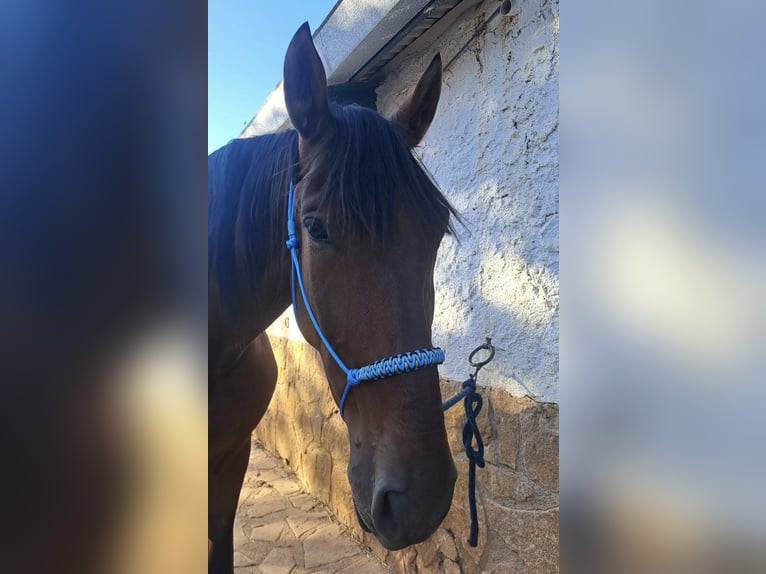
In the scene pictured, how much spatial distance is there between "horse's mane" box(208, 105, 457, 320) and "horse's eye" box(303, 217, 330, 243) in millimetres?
30

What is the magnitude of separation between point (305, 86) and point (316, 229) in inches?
10.5

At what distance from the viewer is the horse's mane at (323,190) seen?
0.68 m

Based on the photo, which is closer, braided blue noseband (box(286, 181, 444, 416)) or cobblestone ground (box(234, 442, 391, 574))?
braided blue noseband (box(286, 181, 444, 416))

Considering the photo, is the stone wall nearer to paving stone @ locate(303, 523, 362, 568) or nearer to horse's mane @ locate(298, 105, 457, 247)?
paving stone @ locate(303, 523, 362, 568)

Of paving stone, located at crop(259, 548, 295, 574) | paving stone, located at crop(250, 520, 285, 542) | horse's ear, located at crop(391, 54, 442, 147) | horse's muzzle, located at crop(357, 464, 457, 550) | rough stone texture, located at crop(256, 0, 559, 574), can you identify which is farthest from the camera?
paving stone, located at crop(250, 520, 285, 542)

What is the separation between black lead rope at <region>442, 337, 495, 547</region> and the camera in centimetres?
94

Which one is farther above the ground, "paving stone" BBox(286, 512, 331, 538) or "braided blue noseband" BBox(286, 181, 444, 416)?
"braided blue noseband" BBox(286, 181, 444, 416)

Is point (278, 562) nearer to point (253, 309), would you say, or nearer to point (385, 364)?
point (253, 309)

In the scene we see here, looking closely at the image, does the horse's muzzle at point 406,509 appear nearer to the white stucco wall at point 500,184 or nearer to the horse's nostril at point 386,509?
the horse's nostril at point 386,509

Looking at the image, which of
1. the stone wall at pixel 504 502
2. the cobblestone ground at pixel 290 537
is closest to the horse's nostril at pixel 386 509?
the stone wall at pixel 504 502

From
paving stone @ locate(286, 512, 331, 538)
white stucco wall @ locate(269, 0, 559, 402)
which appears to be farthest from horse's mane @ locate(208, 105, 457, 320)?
paving stone @ locate(286, 512, 331, 538)

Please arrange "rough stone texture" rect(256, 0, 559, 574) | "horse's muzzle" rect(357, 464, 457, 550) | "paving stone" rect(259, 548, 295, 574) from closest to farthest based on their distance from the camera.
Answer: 1. "horse's muzzle" rect(357, 464, 457, 550)
2. "rough stone texture" rect(256, 0, 559, 574)
3. "paving stone" rect(259, 548, 295, 574)

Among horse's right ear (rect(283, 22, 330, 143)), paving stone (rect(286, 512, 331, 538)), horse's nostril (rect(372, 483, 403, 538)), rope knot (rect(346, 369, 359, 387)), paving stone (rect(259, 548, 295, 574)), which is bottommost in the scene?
paving stone (rect(259, 548, 295, 574))
